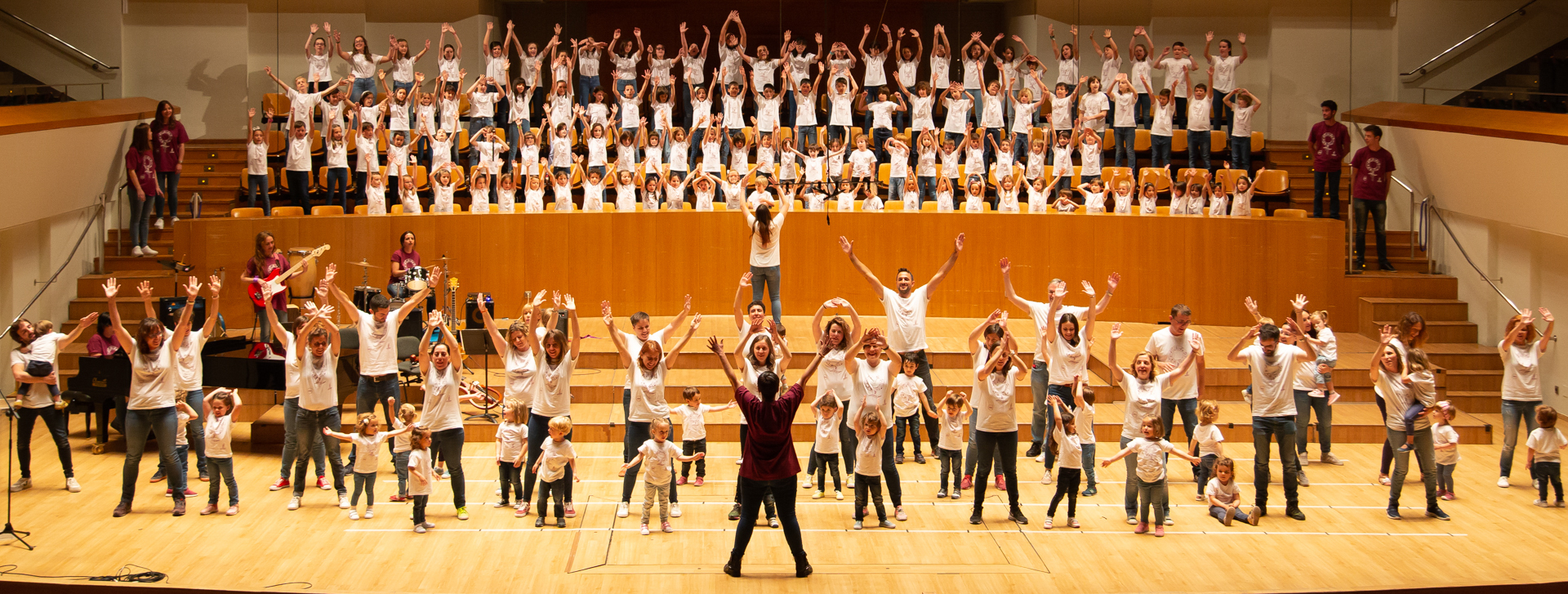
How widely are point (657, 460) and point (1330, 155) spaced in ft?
28.3

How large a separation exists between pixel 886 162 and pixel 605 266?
3864 millimetres

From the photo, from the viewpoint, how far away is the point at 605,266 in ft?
41.3

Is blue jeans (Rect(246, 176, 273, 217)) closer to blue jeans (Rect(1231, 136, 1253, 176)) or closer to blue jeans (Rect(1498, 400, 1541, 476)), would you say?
blue jeans (Rect(1231, 136, 1253, 176))

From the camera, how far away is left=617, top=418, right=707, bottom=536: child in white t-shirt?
7.47 metres

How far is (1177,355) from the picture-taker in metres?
8.48

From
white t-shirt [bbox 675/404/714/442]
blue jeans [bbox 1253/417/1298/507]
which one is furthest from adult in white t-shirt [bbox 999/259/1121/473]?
white t-shirt [bbox 675/404/714/442]

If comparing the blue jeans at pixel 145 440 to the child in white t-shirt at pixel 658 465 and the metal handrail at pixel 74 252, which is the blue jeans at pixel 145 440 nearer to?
the child in white t-shirt at pixel 658 465

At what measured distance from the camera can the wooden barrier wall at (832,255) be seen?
12.1m

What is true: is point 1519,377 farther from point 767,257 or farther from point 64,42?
point 64,42

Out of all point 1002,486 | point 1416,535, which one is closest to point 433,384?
point 1002,486

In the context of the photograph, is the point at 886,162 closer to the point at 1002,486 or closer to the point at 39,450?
the point at 1002,486

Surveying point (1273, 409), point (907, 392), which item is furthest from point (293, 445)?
point (1273, 409)

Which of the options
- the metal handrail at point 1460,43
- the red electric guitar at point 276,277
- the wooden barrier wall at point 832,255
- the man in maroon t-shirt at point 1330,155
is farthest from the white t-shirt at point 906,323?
the metal handrail at point 1460,43

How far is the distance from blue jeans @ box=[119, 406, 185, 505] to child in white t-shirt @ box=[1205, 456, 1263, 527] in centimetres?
665
